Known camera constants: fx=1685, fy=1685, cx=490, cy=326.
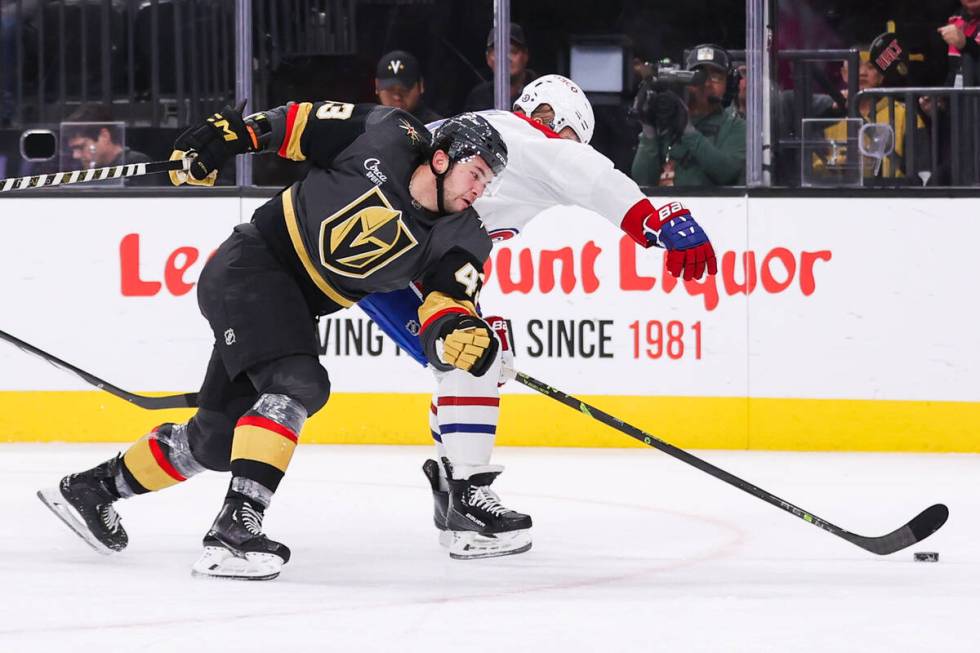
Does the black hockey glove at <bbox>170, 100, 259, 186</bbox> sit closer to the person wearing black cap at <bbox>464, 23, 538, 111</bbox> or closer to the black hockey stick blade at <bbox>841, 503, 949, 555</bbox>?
the black hockey stick blade at <bbox>841, 503, 949, 555</bbox>

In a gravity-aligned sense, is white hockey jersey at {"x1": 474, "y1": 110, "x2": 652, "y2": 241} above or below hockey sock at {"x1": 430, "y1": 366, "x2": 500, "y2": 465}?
above

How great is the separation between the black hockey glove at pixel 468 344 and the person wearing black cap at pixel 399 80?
2525mm

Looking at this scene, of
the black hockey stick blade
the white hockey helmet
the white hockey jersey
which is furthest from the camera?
the white hockey helmet

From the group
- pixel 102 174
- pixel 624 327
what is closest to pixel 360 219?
pixel 102 174

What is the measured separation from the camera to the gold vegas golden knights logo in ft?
11.0

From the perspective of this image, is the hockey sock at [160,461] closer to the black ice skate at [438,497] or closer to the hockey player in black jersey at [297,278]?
the hockey player in black jersey at [297,278]

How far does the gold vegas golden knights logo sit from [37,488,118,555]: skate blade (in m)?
0.79

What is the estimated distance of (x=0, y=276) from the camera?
18.8 feet

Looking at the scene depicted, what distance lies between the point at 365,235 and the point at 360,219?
3 centimetres

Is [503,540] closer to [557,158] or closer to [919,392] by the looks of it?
[557,158]

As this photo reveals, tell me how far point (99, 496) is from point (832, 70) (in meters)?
3.17

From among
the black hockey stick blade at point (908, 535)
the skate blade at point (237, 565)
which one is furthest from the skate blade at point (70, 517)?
the black hockey stick blade at point (908, 535)

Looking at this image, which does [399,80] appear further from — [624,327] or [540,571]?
[540,571]

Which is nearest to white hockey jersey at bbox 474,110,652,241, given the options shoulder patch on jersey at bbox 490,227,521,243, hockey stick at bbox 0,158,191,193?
shoulder patch on jersey at bbox 490,227,521,243
